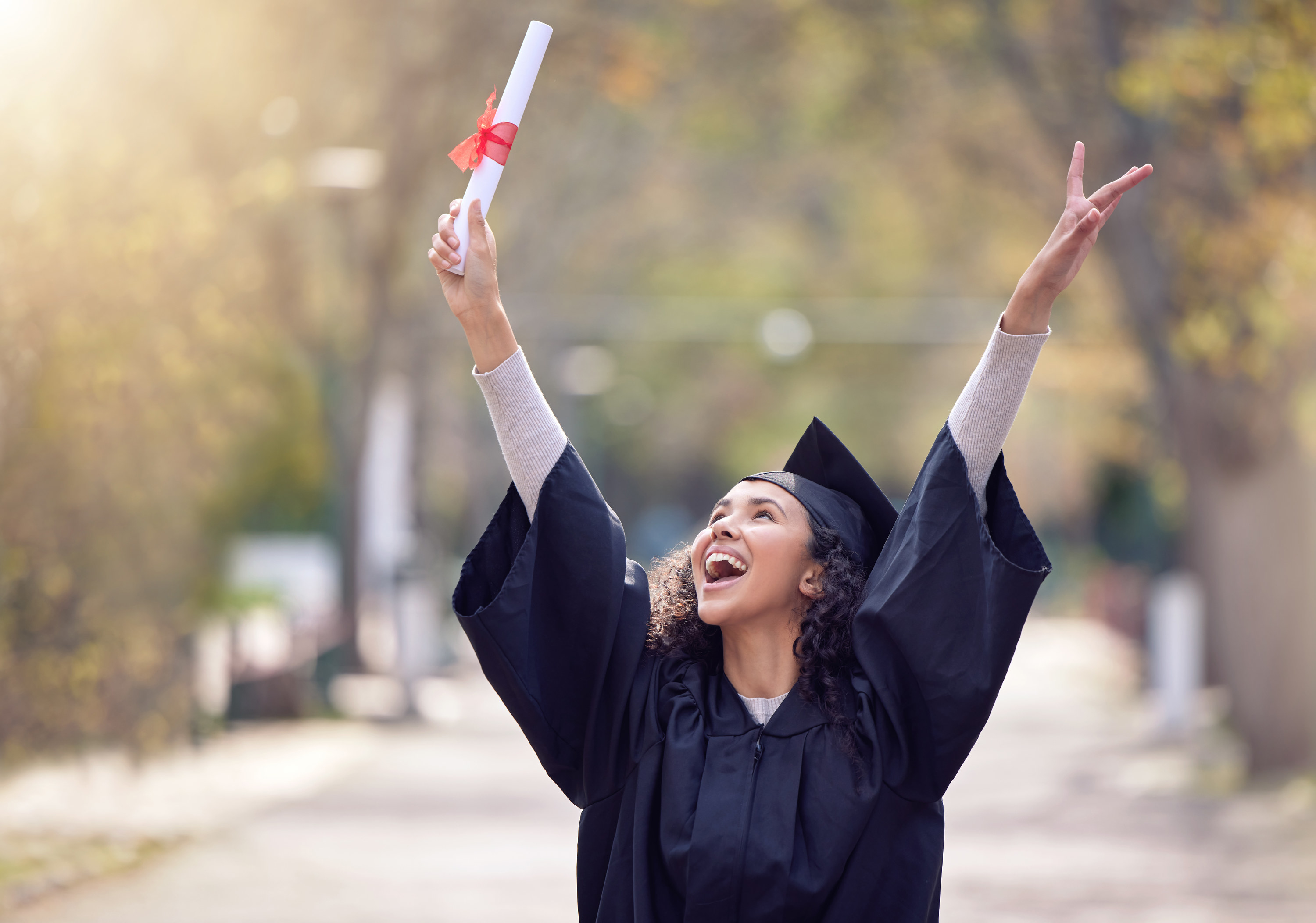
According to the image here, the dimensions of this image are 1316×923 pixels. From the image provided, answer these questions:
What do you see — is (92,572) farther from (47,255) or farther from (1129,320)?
(1129,320)

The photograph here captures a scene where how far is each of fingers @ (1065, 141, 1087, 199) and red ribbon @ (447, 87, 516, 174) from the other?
1.02 m

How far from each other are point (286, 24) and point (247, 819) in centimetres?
704

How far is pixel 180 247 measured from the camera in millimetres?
10320

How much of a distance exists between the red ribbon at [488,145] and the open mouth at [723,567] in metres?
0.84

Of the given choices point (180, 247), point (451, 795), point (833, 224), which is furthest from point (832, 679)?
point (833, 224)

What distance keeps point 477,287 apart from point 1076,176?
1111mm

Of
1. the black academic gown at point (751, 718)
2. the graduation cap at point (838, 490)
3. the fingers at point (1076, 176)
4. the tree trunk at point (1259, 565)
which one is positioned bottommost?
the black academic gown at point (751, 718)

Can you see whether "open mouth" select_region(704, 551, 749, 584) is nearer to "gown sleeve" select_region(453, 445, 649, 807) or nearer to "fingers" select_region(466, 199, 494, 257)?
"gown sleeve" select_region(453, 445, 649, 807)

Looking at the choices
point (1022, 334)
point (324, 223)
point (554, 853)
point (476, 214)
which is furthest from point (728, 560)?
point (324, 223)

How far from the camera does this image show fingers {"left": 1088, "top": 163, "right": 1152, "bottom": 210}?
9.66 feet

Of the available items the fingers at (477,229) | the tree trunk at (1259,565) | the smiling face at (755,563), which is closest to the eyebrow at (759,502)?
the smiling face at (755,563)

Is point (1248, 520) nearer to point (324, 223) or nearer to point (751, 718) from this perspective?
point (751, 718)

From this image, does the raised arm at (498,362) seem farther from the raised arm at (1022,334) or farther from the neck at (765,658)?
the raised arm at (1022,334)

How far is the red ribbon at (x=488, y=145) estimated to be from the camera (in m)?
3.16
